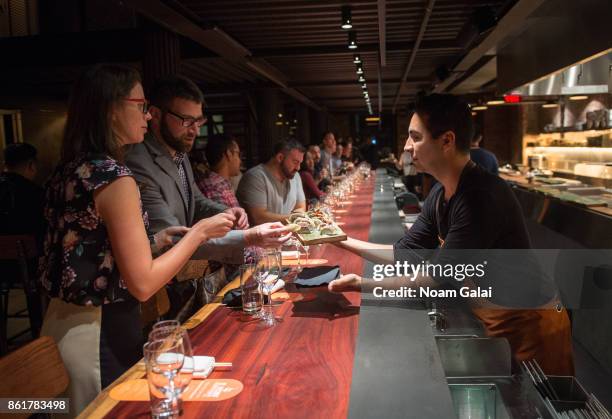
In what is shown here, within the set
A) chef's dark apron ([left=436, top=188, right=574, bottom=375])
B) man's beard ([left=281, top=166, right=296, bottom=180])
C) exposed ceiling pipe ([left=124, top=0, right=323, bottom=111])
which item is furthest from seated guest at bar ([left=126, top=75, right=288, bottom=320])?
exposed ceiling pipe ([left=124, top=0, right=323, bottom=111])

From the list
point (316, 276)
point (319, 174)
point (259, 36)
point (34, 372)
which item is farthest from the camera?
point (319, 174)

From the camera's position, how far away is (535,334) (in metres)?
2.08

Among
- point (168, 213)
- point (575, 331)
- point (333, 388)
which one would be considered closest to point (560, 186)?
point (575, 331)

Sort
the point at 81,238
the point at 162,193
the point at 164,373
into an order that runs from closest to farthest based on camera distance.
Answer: the point at 164,373 < the point at 81,238 < the point at 162,193

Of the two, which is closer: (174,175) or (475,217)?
(475,217)

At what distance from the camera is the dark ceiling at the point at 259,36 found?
521 centimetres

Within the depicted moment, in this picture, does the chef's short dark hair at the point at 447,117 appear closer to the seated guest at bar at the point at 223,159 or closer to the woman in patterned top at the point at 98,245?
the woman in patterned top at the point at 98,245

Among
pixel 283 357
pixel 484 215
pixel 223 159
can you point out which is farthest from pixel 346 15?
pixel 283 357

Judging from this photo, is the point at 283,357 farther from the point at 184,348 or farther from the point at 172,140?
the point at 172,140

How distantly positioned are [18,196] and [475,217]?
4.24 metres

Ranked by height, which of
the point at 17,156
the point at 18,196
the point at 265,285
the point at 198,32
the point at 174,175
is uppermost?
the point at 198,32

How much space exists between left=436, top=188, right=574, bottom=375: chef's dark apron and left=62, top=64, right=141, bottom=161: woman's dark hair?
1.57 metres

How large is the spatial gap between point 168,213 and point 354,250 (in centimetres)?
89

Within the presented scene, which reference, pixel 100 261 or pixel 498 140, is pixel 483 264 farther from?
pixel 498 140
